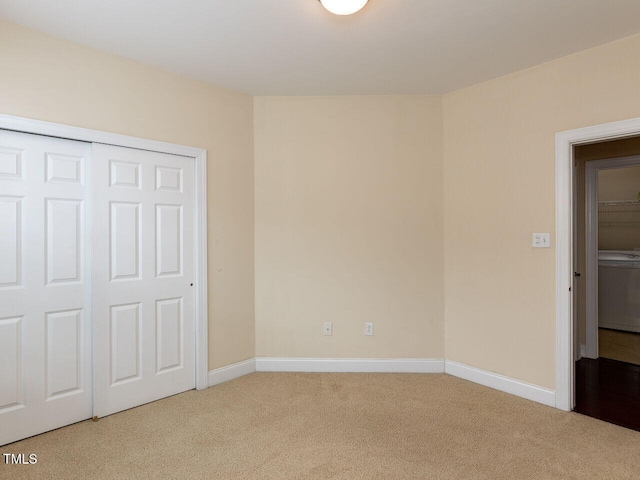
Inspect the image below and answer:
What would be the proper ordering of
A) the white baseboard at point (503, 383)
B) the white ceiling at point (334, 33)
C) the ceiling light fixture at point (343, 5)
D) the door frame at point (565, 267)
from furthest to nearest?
the white baseboard at point (503, 383) < the door frame at point (565, 267) < the white ceiling at point (334, 33) < the ceiling light fixture at point (343, 5)

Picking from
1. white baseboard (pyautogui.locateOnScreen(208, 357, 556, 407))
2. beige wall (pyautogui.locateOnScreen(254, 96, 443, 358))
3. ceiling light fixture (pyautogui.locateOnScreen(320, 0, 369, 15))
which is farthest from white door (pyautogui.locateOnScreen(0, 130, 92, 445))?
ceiling light fixture (pyautogui.locateOnScreen(320, 0, 369, 15))

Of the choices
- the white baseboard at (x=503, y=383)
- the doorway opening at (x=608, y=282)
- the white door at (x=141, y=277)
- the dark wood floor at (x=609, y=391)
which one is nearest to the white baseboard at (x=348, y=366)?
the white baseboard at (x=503, y=383)

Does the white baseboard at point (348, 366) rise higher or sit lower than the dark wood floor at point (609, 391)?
higher

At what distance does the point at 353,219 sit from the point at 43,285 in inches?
95.9

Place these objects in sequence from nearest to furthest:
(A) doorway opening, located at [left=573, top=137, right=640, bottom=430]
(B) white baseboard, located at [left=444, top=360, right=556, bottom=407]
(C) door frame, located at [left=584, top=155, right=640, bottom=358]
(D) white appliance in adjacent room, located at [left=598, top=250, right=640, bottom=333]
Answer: (B) white baseboard, located at [left=444, top=360, right=556, bottom=407], (A) doorway opening, located at [left=573, top=137, right=640, bottom=430], (C) door frame, located at [left=584, top=155, right=640, bottom=358], (D) white appliance in adjacent room, located at [left=598, top=250, right=640, bottom=333]

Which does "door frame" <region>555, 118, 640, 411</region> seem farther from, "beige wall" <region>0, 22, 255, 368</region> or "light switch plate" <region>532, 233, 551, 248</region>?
"beige wall" <region>0, 22, 255, 368</region>

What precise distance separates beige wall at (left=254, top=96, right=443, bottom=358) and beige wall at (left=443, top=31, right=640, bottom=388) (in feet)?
0.60

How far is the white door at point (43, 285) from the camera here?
235cm

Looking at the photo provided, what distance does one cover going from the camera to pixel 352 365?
357 cm

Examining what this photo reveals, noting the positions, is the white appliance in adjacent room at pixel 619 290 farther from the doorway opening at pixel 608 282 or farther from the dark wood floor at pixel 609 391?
the dark wood floor at pixel 609 391

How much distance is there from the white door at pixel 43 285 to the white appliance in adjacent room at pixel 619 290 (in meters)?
6.02

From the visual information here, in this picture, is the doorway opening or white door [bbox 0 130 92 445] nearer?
white door [bbox 0 130 92 445]

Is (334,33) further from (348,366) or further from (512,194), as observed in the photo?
(348,366)

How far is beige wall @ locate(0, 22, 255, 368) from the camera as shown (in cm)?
238
